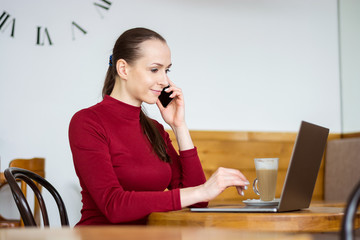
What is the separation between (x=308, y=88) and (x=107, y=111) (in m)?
2.23

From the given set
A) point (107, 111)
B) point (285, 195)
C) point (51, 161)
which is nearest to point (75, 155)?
point (107, 111)

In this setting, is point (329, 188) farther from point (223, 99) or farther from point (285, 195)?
point (285, 195)

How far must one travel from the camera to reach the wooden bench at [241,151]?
3215 mm

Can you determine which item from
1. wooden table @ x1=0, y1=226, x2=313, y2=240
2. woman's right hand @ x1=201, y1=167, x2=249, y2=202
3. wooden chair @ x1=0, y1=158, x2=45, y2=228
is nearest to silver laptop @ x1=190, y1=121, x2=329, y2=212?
woman's right hand @ x1=201, y1=167, x2=249, y2=202

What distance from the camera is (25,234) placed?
691mm

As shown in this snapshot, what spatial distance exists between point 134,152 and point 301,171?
570 millimetres

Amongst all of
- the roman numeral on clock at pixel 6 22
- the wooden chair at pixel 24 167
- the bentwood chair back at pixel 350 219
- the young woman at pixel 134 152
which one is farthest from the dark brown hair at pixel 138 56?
A: the roman numeral on clock at pixel 6 22

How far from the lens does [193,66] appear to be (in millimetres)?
3326

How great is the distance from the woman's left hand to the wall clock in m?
1.48

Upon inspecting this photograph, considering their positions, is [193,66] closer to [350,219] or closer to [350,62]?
[350,62]

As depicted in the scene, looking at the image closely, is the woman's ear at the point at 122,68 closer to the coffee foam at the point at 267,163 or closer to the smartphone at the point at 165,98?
the smartphone at the point at 165,98

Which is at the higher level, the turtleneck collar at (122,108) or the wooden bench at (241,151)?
the turtleneck collar at (122,108)

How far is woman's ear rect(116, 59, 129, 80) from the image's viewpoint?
1.70 m

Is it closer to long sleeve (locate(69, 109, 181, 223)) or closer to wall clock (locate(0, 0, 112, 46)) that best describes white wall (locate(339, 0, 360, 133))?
wall clock (locate(0, 0, 112, 46))
